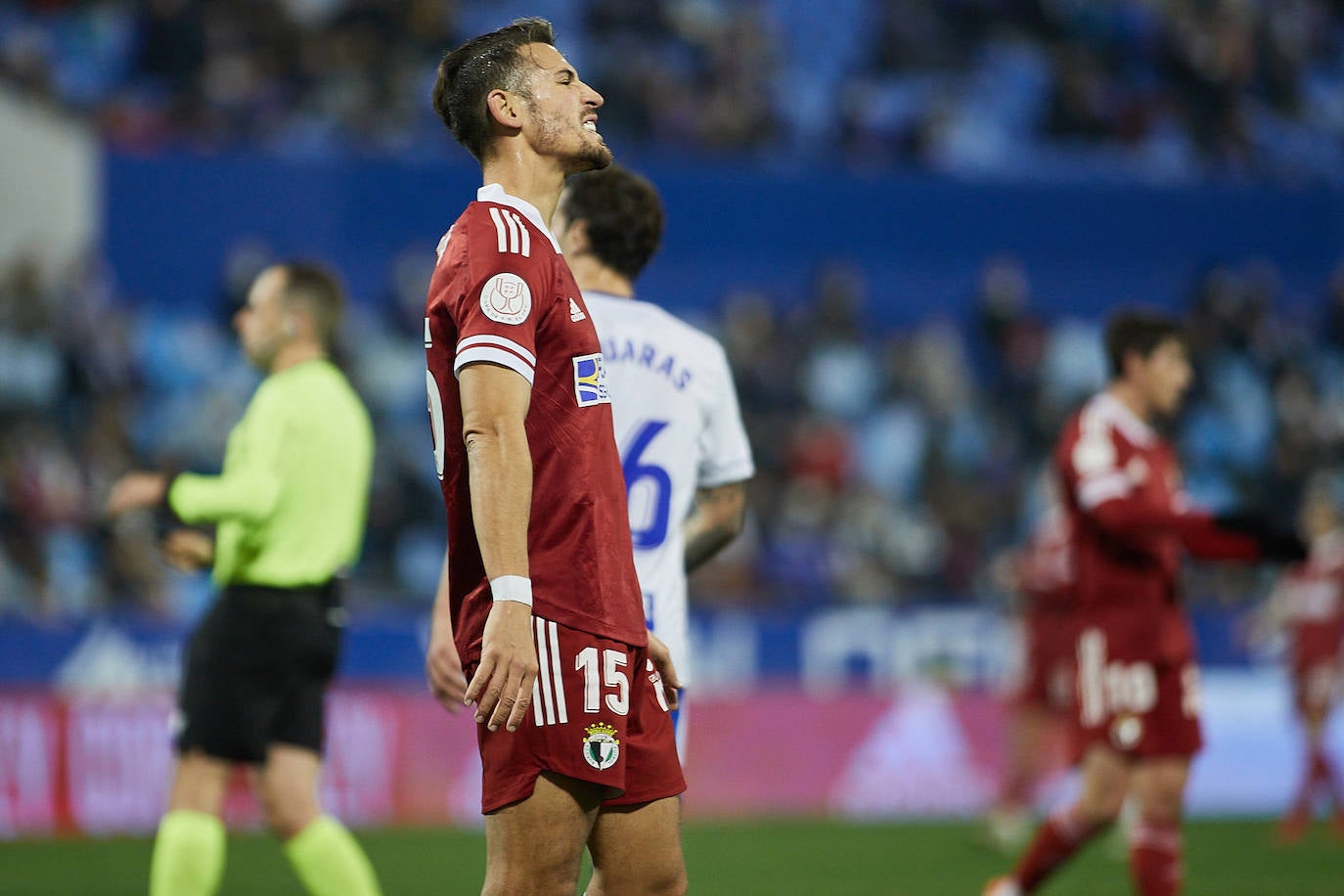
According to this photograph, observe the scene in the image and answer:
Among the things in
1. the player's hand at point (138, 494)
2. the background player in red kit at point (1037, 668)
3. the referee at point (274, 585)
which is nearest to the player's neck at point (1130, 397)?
the referee at point (274, 585)

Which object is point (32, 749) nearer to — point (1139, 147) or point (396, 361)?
point (396, 361)

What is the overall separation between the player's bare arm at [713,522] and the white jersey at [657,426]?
227mm

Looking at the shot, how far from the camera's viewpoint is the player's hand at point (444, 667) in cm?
420

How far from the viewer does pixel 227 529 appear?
5.76 m

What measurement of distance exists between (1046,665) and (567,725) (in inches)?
335

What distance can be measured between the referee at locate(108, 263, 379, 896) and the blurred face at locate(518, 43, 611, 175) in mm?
2296

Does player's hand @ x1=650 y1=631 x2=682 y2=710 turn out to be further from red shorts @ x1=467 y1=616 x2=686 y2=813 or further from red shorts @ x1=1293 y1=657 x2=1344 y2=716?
red shorts @ x1=1293 y1=657 x2=1344 y2=716

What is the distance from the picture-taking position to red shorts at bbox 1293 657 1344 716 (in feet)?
39.7

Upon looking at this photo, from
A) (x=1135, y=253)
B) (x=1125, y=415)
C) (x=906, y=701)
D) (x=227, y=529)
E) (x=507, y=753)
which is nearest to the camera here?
(x=507, y=753)

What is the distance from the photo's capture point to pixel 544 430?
11.2 feet

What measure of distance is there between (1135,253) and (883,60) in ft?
11.2

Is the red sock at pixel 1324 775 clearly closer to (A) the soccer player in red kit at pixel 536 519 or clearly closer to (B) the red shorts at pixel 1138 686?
(B) the red shorts at pixel 1138 686

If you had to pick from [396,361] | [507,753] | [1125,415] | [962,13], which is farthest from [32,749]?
[962,13]

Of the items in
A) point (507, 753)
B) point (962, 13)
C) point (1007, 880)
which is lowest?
point (1007, 880)
